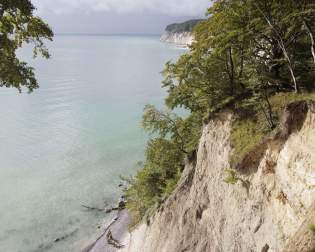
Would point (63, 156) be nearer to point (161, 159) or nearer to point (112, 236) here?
A: point (112, 236)

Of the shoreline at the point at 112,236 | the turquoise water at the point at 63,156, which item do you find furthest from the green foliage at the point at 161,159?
the turquoise water at the point at 63,156

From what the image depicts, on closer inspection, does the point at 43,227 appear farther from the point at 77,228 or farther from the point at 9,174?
the point at 9,174

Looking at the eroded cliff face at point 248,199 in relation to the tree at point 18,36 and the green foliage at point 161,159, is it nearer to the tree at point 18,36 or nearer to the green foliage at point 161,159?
the green foliage at point 161,159

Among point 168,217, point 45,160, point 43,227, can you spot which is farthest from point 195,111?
point 45,160

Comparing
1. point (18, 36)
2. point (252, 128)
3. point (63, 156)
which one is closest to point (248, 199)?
point (252, 128)

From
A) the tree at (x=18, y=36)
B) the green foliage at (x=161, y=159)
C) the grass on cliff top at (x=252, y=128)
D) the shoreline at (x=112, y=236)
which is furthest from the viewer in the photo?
the shoreline at (x=112, y=236)

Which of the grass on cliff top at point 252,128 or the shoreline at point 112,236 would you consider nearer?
the grass on cliff top at point 252,128

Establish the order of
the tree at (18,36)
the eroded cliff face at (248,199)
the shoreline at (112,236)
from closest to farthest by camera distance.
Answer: the eroded cliff face at (248,199) → the tree at (18,36) → the shoreline at (112,236)
